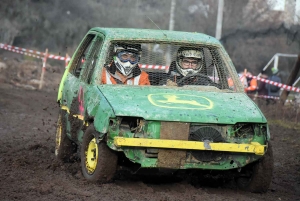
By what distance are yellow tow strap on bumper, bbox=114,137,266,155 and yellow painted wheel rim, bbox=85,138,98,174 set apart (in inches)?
23.0

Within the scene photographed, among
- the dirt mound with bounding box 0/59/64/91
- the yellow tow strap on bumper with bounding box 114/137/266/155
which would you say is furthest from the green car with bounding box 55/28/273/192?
the dirt mound with bounding box 0/59/64/91

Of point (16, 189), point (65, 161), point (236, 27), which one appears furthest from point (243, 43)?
point (16, 189)

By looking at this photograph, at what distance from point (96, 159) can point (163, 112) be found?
2.81ft

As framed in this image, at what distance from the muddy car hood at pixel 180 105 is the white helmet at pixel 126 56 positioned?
49cm

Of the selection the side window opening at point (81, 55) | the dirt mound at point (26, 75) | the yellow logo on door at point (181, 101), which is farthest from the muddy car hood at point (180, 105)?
the dirt mound at point (26, 75)

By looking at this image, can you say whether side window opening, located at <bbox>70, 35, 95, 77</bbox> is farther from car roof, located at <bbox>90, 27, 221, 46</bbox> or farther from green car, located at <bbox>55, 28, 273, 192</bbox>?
car roof, located at <bbox>90, 27, 221, 46</bbox>

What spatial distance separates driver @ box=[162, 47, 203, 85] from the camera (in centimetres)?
802

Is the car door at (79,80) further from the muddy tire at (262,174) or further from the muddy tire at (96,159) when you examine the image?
the muddy tire at (262,174)

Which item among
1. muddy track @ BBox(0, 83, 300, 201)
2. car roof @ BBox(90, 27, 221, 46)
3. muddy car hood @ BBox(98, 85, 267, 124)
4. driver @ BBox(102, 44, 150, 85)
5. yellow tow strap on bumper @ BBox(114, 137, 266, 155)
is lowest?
muddy track @ BBox(0, 83, 300, 201)

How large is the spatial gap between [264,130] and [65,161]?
289 centimetres

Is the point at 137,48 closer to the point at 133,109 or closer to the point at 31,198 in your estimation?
the point at 133,109

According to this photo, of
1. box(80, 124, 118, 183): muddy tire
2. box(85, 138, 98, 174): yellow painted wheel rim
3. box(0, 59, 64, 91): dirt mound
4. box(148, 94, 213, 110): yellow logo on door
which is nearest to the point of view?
box(80, 124, 118, 183): muddy tire

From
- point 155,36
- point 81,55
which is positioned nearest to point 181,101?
point 155,36

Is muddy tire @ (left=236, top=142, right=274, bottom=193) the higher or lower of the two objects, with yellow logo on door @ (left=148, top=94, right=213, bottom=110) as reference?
lower
